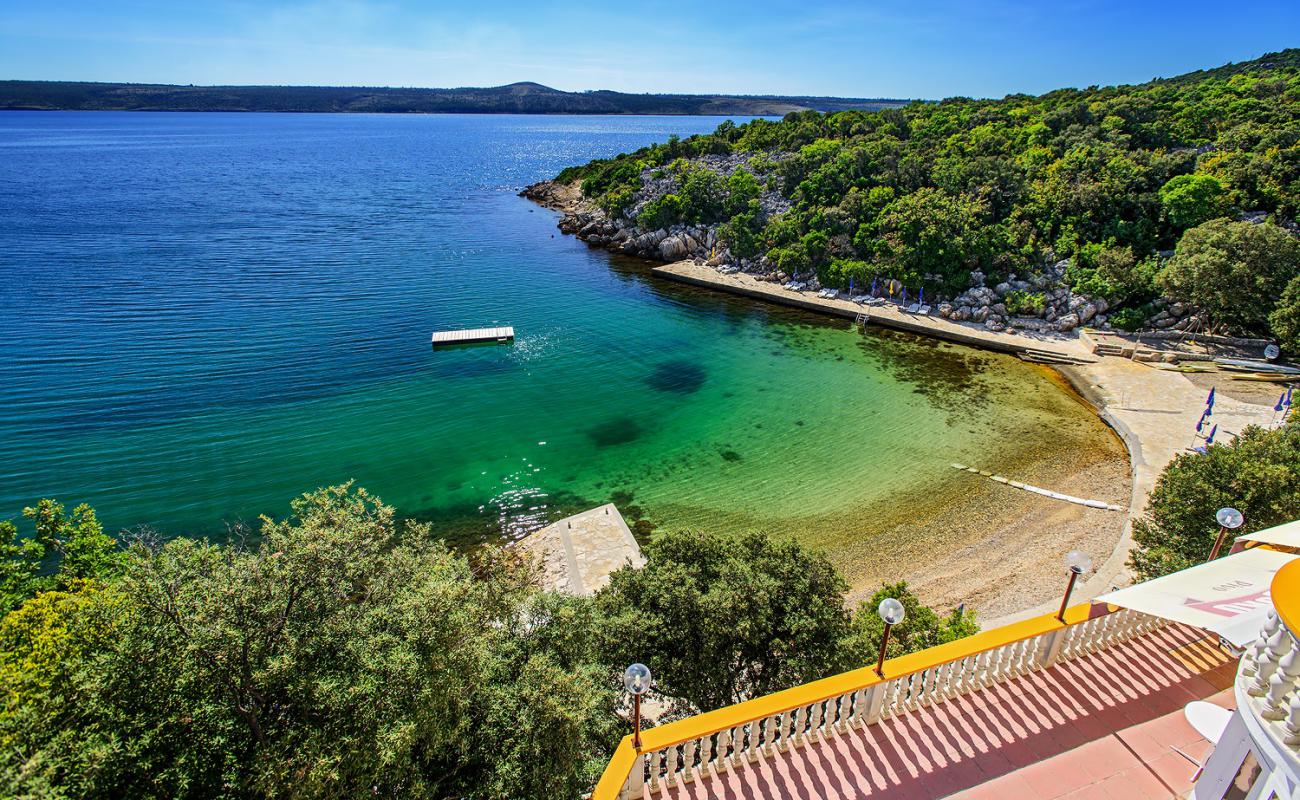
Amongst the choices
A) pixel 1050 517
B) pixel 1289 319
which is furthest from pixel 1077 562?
pixel 1289 319

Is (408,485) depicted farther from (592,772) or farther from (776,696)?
(776,696)

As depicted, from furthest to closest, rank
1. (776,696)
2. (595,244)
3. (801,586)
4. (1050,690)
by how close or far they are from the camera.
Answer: (595,244), (801,586), (1050,690), (776,696)

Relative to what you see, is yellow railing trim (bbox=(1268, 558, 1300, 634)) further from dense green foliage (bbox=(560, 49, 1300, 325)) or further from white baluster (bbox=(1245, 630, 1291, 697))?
dense green foliage (bbox=(560, 49, 1300, 325))

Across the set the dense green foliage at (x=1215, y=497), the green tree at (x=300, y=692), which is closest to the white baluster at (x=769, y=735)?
the green tree at (x=300, y=692)

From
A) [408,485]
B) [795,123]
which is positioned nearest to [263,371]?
[408,485]

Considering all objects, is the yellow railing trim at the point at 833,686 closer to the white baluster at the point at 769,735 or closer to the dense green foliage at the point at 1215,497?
the white baluster at the point at 769,735

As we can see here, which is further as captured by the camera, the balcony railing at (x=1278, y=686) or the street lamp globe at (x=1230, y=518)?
the street lamp globe at (x=1230, y=518)
